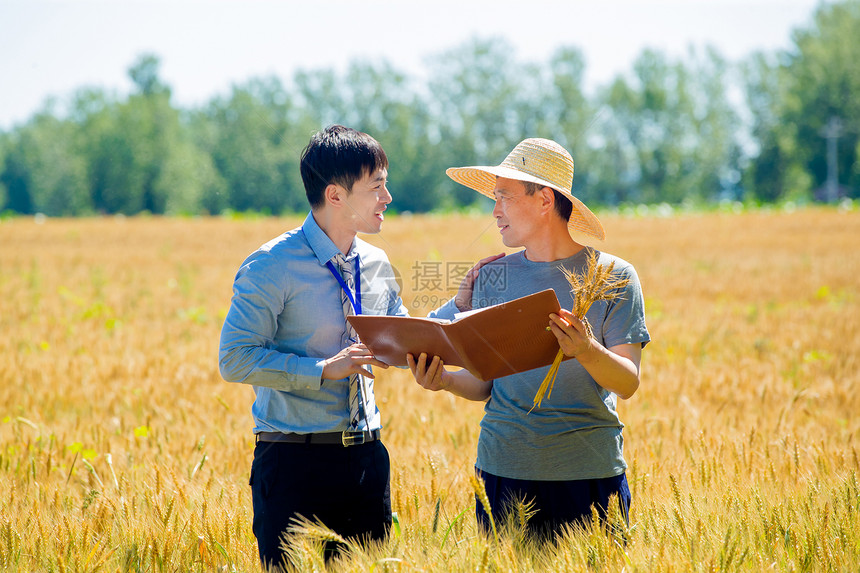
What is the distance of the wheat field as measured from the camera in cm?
248

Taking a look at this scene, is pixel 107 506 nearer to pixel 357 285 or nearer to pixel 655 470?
pixel 357 285

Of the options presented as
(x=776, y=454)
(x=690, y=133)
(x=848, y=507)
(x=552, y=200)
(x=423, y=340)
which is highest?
(x=690, y=133)

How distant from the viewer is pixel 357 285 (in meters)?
2.87

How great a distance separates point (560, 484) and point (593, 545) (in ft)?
1.14

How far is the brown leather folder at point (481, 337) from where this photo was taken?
7.34ft

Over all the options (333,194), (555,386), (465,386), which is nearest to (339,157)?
(333,194)

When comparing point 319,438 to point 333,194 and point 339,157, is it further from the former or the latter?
point 339,157

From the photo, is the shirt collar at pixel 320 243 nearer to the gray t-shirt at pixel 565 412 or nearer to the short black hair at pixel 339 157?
the short black hair at pixel 339 157

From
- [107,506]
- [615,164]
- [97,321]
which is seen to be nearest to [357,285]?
[107,506]

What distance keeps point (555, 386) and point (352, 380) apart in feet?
2.40

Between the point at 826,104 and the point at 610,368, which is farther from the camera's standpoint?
the point at 826,104

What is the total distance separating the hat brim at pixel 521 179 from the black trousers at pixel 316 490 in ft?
3.70

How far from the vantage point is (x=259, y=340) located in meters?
2.66

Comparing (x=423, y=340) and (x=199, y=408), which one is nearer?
(x=423, y=340)
